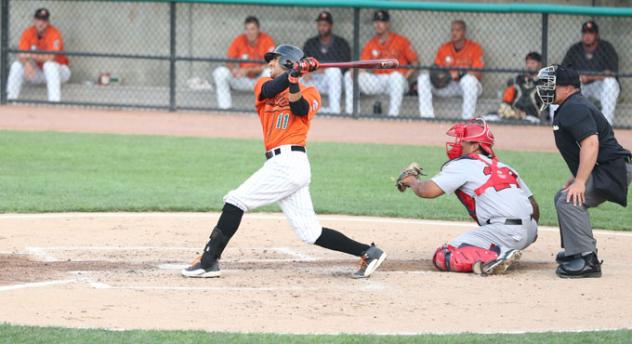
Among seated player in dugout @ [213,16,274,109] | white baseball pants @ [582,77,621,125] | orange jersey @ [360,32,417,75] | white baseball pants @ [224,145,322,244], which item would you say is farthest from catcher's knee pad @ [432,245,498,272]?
seated player in dugout @ [213,16,274,109]

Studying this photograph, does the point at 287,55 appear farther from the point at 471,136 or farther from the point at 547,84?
the point at 547,84

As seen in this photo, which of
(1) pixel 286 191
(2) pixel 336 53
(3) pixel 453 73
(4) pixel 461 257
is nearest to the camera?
(1) pixel 286 191

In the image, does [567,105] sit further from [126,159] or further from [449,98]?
[449,98]

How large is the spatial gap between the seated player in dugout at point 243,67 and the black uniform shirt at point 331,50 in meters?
0.64

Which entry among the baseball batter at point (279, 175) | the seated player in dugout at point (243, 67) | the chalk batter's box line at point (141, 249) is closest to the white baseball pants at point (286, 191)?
the baseball batter at point (279, 175)

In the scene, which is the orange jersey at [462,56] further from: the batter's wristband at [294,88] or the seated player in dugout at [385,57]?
the batter's wristband at [294,88]

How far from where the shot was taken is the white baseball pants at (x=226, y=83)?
56.2 feet

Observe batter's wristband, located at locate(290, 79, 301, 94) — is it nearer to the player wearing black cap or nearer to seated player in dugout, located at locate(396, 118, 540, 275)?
seated player in dugout, located at locate(396, 118, 540, 275)

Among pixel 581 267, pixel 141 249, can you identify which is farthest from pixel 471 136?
pixel 141 249

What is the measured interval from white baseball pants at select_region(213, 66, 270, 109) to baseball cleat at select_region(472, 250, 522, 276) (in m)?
10.00

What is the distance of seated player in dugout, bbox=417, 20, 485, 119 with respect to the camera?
16.6 metres

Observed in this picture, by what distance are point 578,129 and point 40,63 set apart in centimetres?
1212

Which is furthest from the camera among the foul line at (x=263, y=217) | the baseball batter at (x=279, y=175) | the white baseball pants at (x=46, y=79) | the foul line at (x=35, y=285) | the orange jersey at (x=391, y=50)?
the white baseball pants at (x=46, y=79)

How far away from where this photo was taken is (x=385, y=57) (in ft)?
55.8
